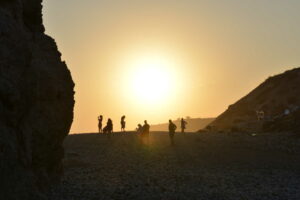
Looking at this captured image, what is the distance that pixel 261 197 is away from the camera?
93.6ft

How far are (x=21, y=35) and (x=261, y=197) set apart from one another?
19452mm

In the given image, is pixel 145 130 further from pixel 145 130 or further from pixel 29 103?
pixel 29 103

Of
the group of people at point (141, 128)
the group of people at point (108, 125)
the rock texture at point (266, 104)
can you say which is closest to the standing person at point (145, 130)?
the group of people at point (141, 128)

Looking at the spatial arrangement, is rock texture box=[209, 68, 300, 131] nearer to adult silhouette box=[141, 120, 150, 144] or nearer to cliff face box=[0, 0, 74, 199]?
adult silhouette box=[141, 120, 150, 144]

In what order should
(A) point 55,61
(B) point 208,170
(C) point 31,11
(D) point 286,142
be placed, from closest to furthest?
(C) point 31,11
(A) point 55,61
(B) point 208,170
(D) point 286,142

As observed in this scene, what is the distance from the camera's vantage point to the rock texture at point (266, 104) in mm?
79125

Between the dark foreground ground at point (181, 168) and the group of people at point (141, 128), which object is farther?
the group of people at point (141, 128)

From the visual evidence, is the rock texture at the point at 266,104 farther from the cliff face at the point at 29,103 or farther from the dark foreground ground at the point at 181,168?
the cliff face at the point at 29,103

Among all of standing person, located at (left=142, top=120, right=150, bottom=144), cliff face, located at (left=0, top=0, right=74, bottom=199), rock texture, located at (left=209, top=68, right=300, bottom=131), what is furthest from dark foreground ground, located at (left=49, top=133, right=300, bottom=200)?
rock texture, located at (left=209, top=68, right=300, bottom=131)

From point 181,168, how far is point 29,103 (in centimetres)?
2208

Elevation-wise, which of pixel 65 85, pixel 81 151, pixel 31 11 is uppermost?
pixel 31 11

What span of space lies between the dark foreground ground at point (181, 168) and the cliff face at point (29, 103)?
2864mm

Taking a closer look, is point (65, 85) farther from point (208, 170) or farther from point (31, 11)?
point (208, 170)

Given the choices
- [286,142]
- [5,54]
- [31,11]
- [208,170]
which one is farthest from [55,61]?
[286,142]
